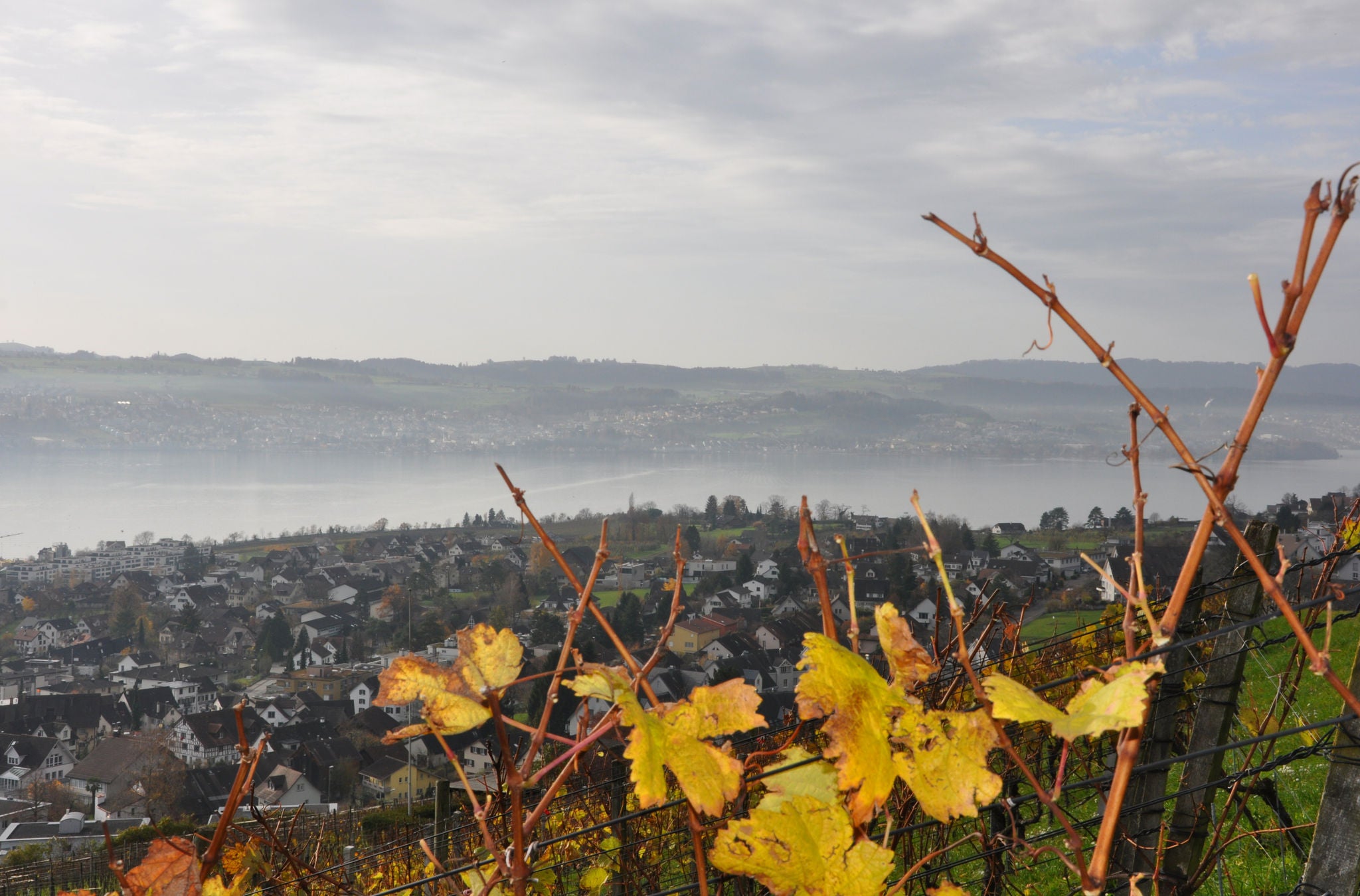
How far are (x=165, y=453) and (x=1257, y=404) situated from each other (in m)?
104

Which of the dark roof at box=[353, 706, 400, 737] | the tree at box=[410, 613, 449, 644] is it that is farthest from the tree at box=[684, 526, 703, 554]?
the dark roof at box=[353, 706, 400, 737]

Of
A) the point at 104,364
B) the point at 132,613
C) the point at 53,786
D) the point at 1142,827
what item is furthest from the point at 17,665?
the point at 104,364

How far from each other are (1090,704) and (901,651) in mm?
147

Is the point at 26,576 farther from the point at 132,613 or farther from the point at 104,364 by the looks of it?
the point at 104,364

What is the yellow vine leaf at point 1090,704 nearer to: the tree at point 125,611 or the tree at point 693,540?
the tree at point 693,540

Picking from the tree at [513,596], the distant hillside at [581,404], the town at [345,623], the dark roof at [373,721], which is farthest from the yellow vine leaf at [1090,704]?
the distant hillside at [581,404]

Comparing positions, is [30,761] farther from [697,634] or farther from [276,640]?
[697,634]

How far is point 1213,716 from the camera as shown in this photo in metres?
1.00

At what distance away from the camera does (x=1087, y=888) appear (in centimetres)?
38

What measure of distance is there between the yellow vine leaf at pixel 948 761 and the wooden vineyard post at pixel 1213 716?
0.68 m

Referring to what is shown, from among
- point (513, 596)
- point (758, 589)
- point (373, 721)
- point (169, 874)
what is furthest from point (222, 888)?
point (513, 596)

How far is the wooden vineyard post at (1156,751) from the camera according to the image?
3.51ft

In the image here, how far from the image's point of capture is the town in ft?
59.0

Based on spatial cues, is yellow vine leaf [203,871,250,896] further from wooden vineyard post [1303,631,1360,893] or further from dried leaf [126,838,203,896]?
wooden vineyard post [1303,631,1360,893]
